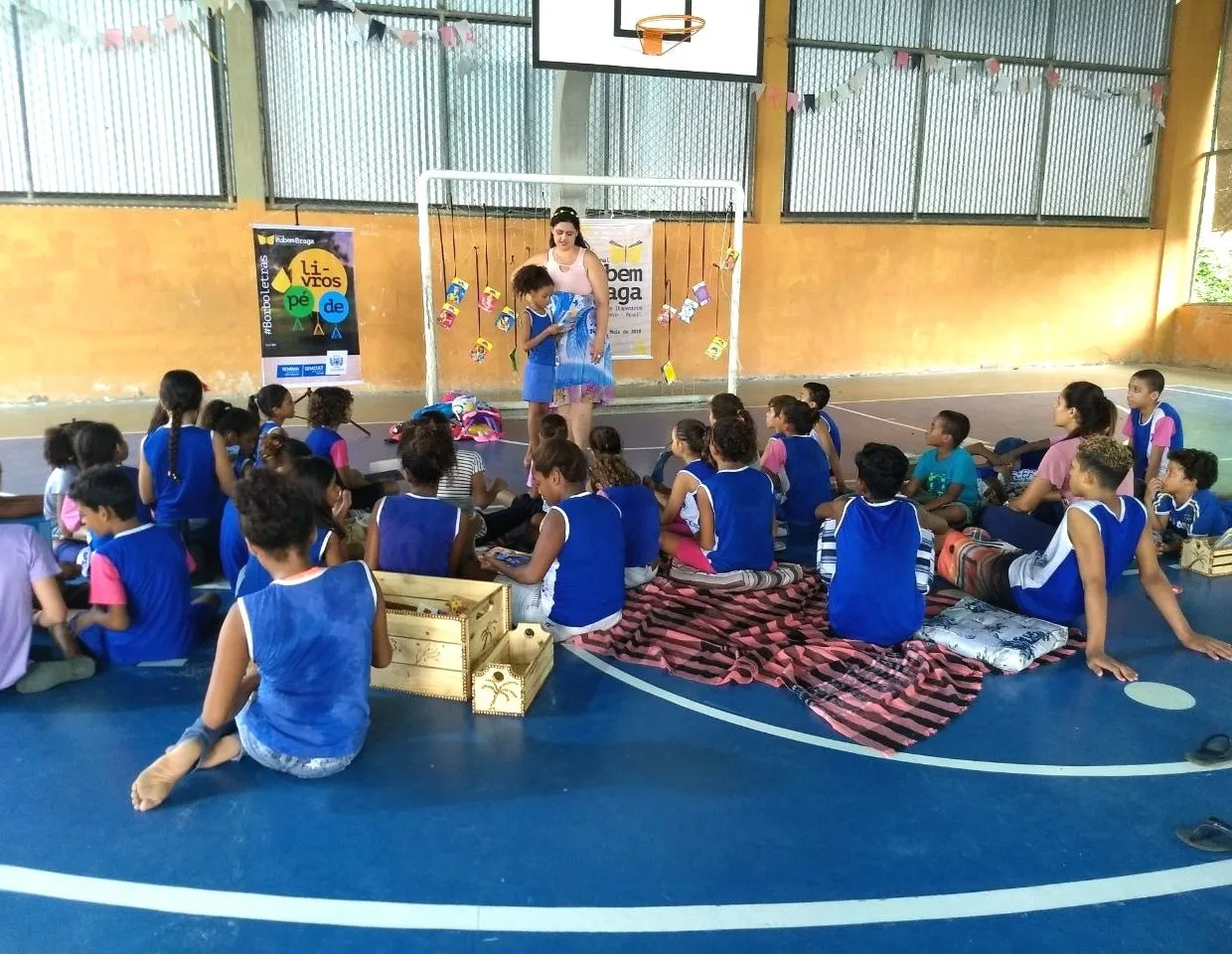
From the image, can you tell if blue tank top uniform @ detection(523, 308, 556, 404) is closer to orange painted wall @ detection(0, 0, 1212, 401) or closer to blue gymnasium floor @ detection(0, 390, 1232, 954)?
blue gymnasium floor @ detection(0, 390, 1232, 954)

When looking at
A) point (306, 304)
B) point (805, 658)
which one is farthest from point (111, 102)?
point (805, 658)

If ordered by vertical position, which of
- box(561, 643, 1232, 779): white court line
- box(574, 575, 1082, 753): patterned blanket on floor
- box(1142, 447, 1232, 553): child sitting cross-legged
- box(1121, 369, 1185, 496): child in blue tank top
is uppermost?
box(1121, 369, 1185, 496): child in blue tank top

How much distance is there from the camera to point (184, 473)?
13.9 ft

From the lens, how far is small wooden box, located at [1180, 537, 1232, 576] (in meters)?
4.54

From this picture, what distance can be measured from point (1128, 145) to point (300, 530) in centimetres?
1403

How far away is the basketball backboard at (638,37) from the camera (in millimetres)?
7398

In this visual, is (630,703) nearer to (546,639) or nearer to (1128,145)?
(546,639)

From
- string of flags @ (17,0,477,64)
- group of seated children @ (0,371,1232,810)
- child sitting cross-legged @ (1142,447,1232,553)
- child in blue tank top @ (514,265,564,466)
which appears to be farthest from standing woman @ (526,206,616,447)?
string of flags @ (17,0,477,64)

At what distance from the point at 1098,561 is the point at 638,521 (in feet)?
5.80

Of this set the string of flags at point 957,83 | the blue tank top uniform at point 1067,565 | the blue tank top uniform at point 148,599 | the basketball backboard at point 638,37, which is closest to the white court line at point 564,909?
the blue tank top uniform at point 148,599

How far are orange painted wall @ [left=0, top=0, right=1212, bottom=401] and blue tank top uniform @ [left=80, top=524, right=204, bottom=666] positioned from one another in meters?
6.97

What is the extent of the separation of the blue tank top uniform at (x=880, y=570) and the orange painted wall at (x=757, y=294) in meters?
7.50

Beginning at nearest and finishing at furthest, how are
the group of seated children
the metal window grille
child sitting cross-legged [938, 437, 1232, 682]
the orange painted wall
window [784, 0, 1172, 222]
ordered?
the group of seated children
child sitting cross-legged [938, 437, 1232, 682]
the orange painted wall
the metal window grille
window [784, 0, 1172, 222]

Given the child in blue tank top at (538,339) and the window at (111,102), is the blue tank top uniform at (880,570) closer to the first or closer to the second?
the child in blue tank top at (538,339)
